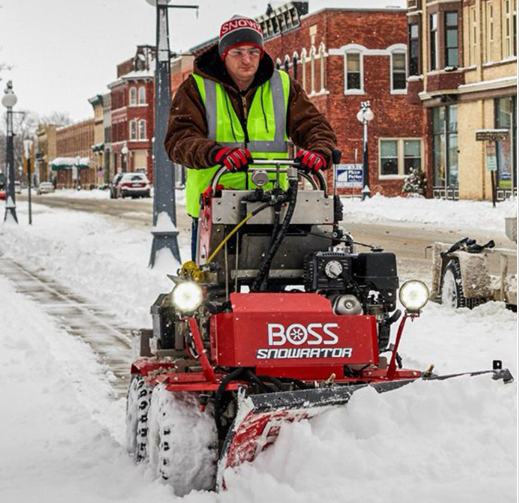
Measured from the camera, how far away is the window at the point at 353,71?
51.4 metres

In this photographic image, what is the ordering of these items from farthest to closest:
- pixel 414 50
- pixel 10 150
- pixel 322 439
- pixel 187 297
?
pixel 414 50
pixel 10 150
pixel 187 297
pixel 322 439

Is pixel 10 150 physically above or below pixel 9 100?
below

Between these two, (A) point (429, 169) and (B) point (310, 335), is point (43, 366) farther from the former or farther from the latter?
(A) point (429, 169)

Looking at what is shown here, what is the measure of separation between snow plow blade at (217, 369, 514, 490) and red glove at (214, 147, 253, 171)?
1158 millimetres

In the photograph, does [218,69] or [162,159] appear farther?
[162,159]

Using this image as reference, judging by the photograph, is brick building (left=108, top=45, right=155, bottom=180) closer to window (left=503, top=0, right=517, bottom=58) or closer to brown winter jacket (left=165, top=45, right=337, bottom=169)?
window (left=503, top=0, right=517, bottom=58)

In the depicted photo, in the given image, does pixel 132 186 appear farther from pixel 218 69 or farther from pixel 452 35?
pixel 218 69

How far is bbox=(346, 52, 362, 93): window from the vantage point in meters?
51.4

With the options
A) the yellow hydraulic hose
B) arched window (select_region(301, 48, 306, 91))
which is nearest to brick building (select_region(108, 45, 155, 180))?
arched window (select_region(301, 48, 306, 91))

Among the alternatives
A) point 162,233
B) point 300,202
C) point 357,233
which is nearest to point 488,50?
point 357,233

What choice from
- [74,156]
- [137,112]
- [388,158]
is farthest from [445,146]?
[74,156]

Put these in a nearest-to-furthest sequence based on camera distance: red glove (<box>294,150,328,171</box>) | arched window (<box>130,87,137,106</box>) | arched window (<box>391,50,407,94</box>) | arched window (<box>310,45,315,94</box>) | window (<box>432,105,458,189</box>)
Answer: red glove (<box>294,150,328,171</box>), window (<box>432,105,458,189</box>), arched window (<box>391,50,407,94</box>), arched window (<box>310,45,315,94</box>), arched window (<box>130,87,137,106</box>)

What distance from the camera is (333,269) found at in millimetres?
5090

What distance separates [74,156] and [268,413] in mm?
128906
